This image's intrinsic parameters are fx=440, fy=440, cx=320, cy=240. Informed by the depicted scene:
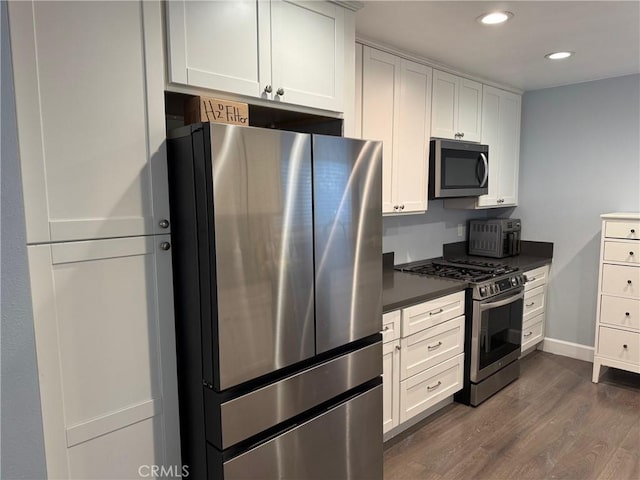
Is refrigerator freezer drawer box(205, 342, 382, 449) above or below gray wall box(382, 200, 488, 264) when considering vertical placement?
below

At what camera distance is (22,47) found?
3.96 ft

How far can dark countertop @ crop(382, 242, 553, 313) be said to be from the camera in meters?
2.48

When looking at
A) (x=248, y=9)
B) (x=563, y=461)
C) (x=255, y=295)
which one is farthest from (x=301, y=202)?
(x=563, y=461)

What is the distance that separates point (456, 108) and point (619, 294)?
1874 mm

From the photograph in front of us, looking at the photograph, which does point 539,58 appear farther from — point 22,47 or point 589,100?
point 22,47

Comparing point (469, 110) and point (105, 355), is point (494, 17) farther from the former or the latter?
point (105, 355)

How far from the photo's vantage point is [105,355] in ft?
4.67

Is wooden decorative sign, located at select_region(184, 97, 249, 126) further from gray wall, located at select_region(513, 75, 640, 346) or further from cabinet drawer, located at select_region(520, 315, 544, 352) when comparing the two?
gray wall, located at select_region(513, 75, 640, 346)

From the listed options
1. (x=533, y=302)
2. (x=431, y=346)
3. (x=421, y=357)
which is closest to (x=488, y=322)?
(x=431, y=346)

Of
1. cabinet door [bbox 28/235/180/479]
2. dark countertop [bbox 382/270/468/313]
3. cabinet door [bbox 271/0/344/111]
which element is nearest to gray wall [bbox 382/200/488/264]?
dark countertop [bbox 382/270/468/313]

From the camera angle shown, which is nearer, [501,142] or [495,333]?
[495,333]

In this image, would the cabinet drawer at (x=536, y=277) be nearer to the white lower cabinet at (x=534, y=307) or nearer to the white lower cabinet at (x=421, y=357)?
the white lower cabinet at (x=534, y=307)

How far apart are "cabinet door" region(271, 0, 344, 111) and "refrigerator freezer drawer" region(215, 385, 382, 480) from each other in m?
1.35

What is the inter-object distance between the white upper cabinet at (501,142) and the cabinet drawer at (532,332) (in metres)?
1.09
